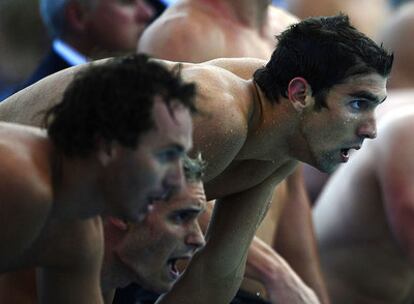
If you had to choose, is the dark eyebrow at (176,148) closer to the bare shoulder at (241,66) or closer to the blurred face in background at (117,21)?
the bare shoulder at (241,66)

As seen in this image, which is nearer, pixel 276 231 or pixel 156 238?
pixel 156 238

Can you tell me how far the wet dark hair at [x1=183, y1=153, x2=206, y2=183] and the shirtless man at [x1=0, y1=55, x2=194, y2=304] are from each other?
19cm

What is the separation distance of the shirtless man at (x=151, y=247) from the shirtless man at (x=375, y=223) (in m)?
1.17

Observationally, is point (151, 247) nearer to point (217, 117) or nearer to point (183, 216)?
point (183, 216)

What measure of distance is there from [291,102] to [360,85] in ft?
0.36

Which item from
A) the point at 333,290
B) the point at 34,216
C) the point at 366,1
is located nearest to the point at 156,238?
the point at 34,216

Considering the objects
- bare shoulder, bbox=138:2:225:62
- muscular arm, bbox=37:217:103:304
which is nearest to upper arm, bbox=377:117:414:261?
bare shoulder, bbox=138:2:225:62

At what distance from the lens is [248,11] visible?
2.90 metres

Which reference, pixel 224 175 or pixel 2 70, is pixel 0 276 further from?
pixel 2 70

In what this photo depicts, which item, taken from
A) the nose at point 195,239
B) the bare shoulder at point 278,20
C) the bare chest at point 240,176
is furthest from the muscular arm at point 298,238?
the nose at point 195,239

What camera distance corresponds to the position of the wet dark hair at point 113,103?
1538 millimetres

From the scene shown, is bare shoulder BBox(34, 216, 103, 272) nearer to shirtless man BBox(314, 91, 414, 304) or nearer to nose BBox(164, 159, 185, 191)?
nose BBox(164, 159, 185, 191)

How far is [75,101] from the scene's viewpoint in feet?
5.15

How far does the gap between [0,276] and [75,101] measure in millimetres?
422
